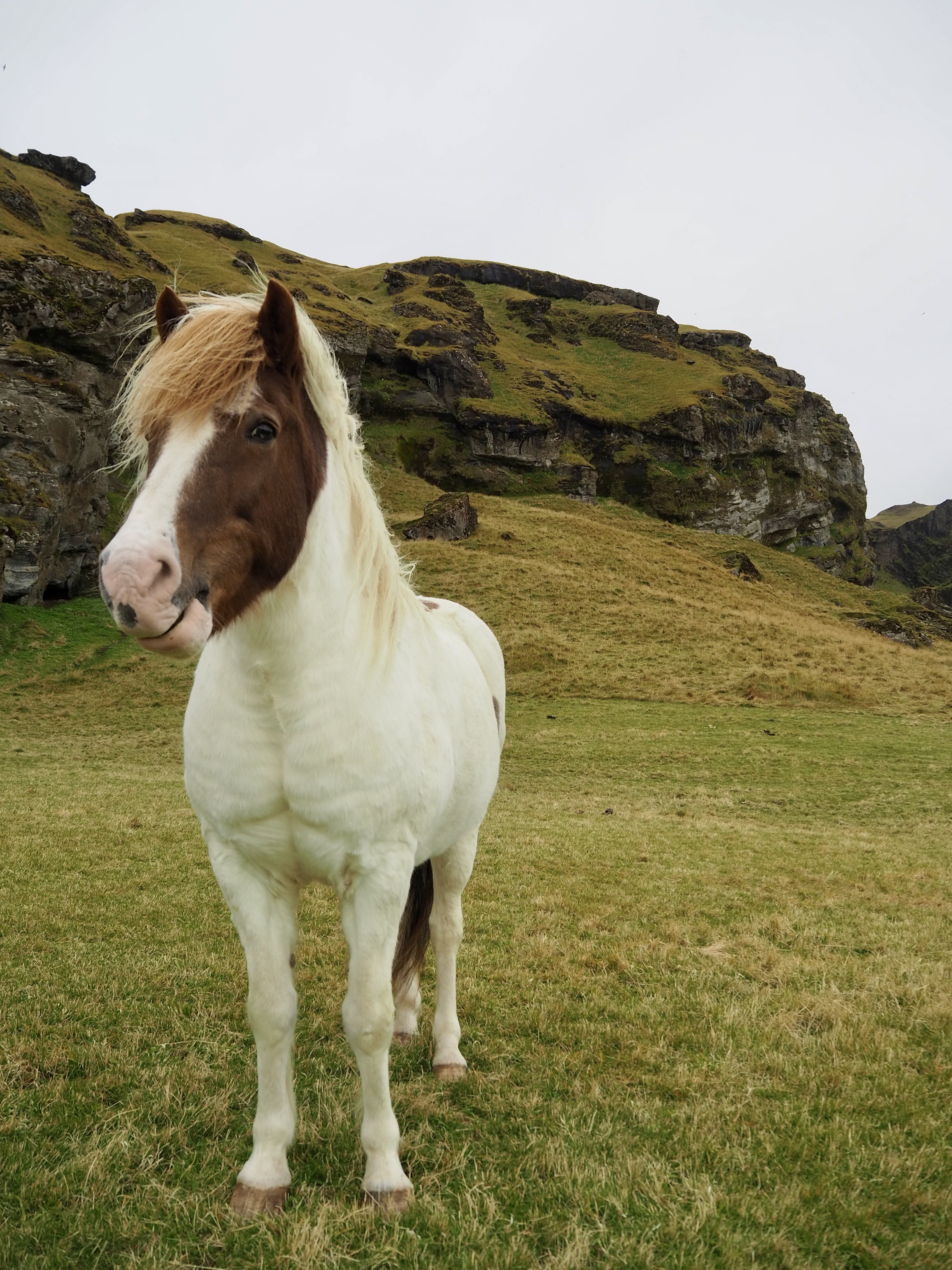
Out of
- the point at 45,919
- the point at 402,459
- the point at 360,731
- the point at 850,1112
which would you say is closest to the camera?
the point at 360,731

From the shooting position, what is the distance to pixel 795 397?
9131 cm

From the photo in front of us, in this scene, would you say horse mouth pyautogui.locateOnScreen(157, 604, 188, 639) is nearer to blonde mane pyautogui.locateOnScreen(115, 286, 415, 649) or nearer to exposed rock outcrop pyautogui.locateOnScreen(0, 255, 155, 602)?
blonde mane pyautogui.locateOnScreen(115, 286, 415, 649)

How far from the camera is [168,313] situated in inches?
116

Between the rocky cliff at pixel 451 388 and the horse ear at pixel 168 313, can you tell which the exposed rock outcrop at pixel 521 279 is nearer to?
the rocky cliff at pixel 451 388

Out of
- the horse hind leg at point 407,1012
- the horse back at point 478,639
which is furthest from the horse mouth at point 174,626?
the horse hind leg at point 407,1012

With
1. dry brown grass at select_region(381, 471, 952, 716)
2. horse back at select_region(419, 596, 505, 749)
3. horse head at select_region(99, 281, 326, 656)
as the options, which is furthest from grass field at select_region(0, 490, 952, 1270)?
dry brown grass at select_region(381, 471, 952, 716)

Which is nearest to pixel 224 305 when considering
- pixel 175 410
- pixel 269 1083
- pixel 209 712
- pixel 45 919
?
pixel 175 410

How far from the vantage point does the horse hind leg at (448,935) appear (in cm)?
437

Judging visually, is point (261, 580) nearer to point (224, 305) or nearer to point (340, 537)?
point (340, 537)

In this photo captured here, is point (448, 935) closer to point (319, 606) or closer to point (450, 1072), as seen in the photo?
point (450, 1072)

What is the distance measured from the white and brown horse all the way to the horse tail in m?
1.28

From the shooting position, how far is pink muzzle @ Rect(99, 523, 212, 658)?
2.09 m

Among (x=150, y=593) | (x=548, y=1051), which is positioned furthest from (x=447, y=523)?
(x=150, y=593)

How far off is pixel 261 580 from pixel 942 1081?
180 inches
